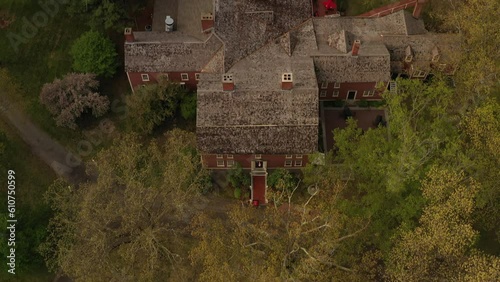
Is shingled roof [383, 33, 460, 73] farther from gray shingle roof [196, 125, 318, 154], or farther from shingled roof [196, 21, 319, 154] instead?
gray shingle roof [196, 125, 318, 154]

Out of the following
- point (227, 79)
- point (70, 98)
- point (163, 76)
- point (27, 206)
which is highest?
point (163, 76)

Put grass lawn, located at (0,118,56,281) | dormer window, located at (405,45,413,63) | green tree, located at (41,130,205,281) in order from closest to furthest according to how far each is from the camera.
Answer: green tree, located at (41,130,205,281), grass lawn, located at (0,118,56,281), dormer window, located at (405,45,413,63)

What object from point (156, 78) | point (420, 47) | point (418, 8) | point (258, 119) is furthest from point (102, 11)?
point (418, 8)

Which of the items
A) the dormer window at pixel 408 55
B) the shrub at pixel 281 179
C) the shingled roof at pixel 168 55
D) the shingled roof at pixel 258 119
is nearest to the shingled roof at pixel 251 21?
the shingled roof at pixel 168 55

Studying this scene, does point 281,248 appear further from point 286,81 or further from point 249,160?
point 286,81

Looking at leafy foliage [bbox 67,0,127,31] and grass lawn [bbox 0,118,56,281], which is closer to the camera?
grass lawn [bbox 0,118,56,281]

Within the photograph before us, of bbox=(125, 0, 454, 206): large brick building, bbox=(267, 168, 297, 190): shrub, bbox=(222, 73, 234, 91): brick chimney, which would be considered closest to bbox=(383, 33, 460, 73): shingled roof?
bbox=(125, 0, 454, 206): large brick building

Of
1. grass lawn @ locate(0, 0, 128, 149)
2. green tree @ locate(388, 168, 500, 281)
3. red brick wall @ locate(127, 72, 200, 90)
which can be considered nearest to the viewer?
green tree @ locate(388, 168, 500, 281)

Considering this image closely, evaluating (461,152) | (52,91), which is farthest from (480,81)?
(52,91)
